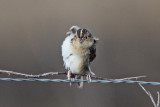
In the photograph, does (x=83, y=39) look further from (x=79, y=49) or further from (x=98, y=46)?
(x=98, y=46)

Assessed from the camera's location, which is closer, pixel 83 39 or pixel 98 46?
pixel 83 39

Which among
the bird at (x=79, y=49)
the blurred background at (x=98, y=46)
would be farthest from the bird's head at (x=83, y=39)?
the blurred background at (x=98, y=46)

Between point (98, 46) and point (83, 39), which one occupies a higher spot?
point (98, 46)

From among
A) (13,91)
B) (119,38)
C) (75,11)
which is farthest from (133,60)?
(13,91)

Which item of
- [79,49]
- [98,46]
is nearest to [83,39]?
[79,49]

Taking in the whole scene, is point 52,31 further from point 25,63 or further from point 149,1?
point 149,1
